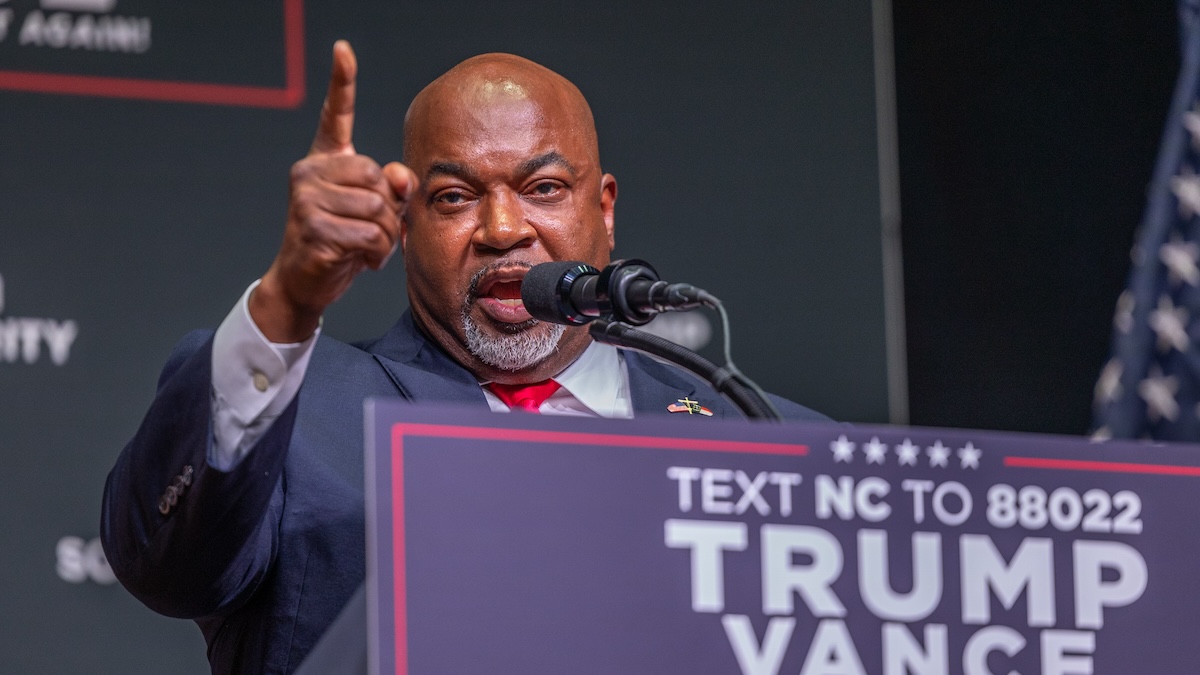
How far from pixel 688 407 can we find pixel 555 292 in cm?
79

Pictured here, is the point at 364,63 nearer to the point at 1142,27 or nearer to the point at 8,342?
the point at 8,342

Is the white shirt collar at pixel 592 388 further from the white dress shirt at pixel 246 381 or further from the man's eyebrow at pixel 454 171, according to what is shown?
the white dress shirt at pixel 246 381

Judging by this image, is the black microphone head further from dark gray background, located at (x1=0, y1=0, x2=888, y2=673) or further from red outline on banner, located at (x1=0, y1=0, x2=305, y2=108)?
red outline on banner, located at (x1=0, y1=0, x2=305, y2=108)

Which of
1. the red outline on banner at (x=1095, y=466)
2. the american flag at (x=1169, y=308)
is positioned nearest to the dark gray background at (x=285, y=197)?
the american flag at (x=1169, y=308)

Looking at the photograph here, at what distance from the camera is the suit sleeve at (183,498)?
5.09 ft

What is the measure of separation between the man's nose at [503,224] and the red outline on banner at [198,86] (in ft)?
2.66

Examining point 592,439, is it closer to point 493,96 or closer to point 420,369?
point 420,369

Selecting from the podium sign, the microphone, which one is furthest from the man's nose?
the podium sign

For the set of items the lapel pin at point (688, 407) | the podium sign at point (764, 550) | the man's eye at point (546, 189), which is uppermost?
the man's eye at point (546, 189)

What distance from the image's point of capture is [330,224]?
4.93 feet

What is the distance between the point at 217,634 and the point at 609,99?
1649mm

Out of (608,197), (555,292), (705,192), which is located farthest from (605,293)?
(705,192)

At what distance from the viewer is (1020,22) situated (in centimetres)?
363

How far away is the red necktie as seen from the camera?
8.21 ft
